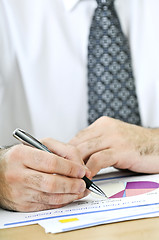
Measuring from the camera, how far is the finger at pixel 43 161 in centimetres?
55

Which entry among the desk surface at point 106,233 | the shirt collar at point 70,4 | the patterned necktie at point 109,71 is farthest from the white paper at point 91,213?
the shirt collar at point 70,4

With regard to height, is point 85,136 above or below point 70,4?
below

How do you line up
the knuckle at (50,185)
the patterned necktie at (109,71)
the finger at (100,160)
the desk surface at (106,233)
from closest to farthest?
the desk surface at (106,233), the knuckle at (50,185), the finger at (100,160), the patterned necktie at (109,71)

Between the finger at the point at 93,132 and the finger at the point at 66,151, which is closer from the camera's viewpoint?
the finger at the point at 66,151

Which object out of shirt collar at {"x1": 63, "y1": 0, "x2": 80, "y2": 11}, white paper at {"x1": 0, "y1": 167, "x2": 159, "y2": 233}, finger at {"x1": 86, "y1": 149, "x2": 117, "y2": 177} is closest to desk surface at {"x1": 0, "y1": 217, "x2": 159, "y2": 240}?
white paper at {"x1": 0, "y1": 167, "x2": 159, "y2": 233}

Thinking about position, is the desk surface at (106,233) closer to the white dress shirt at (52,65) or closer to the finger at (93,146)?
the finger at (93,146)

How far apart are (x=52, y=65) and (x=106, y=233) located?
771mm

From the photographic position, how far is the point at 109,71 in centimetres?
104

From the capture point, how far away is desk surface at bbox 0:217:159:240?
0.43 m

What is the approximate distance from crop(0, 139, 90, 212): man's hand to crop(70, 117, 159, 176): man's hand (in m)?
0.15

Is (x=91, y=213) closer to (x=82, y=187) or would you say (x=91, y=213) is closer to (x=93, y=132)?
(x=82, y=187)

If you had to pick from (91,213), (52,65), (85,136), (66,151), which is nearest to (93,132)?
(85,136)

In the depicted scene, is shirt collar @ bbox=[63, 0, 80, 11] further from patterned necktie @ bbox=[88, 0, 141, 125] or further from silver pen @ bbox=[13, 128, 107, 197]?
silver pen @ bbox=[13, 128, 107, 197]

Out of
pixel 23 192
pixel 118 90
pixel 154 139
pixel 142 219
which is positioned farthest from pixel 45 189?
pixel 118 90
